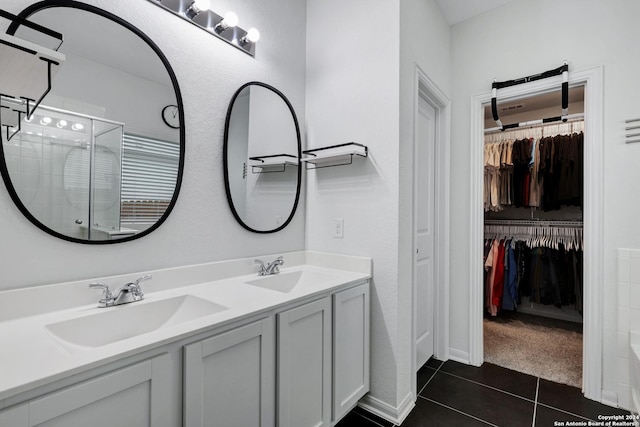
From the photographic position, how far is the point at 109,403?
0.82m

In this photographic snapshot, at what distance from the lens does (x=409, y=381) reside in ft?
6.24

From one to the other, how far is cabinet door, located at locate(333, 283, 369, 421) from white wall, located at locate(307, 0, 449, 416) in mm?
102

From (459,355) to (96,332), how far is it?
2.48m

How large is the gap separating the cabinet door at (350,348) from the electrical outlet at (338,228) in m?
0.39

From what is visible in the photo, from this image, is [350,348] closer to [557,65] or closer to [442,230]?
[442,230]

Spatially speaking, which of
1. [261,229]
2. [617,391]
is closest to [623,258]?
[617,391]

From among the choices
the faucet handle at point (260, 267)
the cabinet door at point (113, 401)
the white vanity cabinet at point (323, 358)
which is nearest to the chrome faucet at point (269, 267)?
the faucet handle at point (260, 267)

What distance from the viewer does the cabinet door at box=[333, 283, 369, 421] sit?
1.58 meters

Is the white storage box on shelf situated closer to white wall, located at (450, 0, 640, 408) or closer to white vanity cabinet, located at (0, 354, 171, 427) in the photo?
white vanity cabinet, located at (0, 354, 171, 427)

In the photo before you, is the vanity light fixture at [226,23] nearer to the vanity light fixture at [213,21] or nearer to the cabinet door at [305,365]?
the vanity light fixture at [213,21]

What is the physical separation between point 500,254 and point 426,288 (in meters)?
1.54

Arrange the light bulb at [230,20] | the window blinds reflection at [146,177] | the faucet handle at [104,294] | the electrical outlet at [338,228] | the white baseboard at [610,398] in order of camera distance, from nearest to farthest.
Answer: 1. the faucet handle at [104,294]
2. the window blinds reflection at [146,177]
3. the light bulb at [230,20]
4. the white baseboard at [610,398]
5. the electrical outlet at [338,228]

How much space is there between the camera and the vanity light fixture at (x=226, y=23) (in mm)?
1634

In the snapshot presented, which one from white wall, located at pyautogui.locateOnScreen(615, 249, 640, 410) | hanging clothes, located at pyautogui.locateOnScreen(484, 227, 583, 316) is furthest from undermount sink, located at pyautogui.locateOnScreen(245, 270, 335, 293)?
hanging clothes, located at pyautogui.locateOnScreen(484, 227, 583, 316)
